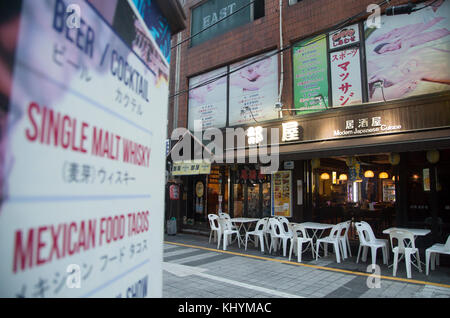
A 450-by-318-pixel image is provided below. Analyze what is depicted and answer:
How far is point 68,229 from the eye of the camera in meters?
1.18

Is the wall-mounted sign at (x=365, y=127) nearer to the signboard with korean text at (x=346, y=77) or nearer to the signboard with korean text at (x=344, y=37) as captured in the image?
the signboard with korean text at (x=346, y=77)

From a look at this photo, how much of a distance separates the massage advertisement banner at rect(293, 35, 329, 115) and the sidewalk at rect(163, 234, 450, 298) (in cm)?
484

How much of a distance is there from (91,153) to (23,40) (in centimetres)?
51

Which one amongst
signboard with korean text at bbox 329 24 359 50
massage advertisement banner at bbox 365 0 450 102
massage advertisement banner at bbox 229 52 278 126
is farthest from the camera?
massage advertisement banner at bbox 229 52 278 126

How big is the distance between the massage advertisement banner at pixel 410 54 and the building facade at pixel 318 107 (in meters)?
0.03

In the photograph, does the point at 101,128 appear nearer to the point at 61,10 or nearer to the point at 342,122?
the point at 61,10

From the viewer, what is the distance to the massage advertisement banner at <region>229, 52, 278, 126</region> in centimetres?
1075

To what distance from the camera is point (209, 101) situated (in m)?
12.8

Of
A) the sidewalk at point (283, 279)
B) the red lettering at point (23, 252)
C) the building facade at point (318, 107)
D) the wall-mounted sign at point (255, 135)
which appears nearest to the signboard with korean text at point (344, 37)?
the building facade at point (318, 107)

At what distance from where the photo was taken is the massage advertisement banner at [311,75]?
9.49 meters

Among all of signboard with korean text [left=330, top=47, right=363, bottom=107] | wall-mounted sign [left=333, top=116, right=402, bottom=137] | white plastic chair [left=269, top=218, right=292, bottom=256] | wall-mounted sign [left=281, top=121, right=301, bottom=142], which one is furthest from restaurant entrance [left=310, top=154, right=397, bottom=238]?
signboard with korean text [left=330, top=47, right=363, bottom=107]

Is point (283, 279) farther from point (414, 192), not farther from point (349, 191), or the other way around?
point (349, 191)

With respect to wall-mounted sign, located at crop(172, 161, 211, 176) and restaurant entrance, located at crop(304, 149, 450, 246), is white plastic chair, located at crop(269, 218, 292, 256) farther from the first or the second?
wall-mounted sign, located at crop(172, 161, 211, 176)
